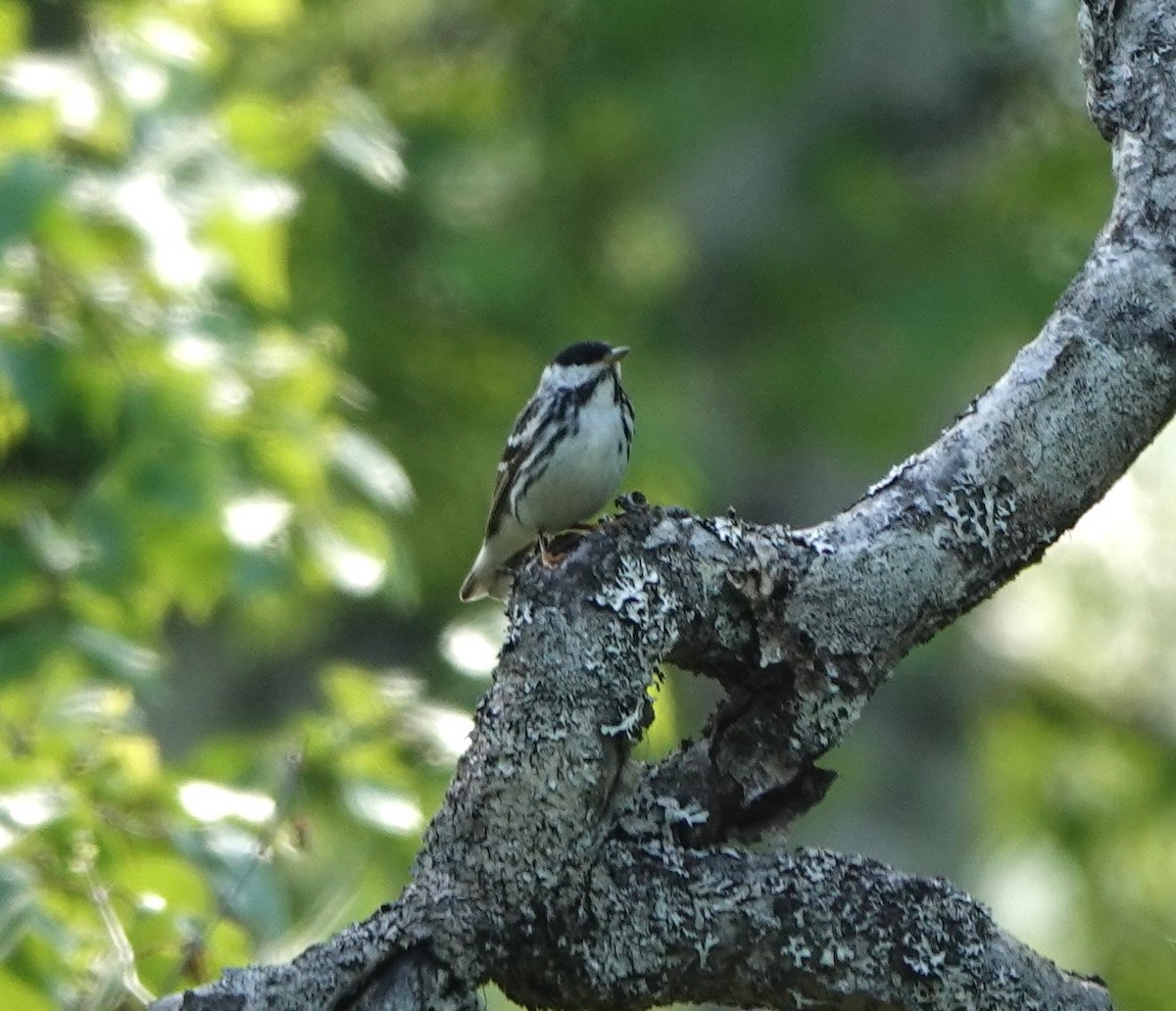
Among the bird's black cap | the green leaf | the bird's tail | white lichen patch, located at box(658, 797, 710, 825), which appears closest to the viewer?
white lichen patch, located at box(658, 797, 710, 825)

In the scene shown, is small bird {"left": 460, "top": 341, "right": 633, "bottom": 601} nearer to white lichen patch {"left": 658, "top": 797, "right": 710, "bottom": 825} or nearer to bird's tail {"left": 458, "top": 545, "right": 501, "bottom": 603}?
bird's tail {"left": 458, "top": 545, "right": 501, "bottom": 603}

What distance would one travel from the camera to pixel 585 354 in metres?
5.33

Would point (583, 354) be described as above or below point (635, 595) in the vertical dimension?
above

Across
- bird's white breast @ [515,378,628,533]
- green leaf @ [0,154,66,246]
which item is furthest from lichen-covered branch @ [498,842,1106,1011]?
bird's white breast @ [515,378,628,533]

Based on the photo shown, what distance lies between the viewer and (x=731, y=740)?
2.71m

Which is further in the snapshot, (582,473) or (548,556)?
(582,473)

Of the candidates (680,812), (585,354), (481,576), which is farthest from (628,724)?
(481,576)

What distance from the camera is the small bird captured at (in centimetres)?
490

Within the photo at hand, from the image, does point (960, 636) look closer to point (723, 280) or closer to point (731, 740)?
point (723, 280)

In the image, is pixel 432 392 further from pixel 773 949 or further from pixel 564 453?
pixel 773 949

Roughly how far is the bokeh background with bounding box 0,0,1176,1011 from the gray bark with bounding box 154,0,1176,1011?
0.89 m

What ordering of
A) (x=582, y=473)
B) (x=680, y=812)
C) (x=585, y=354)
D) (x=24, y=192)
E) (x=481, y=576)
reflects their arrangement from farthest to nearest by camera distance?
(x=481, y=576) → (x=585, y=354) → (x=582, y=473) → (x=24, y=192) → (x=680, y=812)

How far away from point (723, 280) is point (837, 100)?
133 cm

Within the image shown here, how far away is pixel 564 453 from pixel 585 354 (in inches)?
19.3
